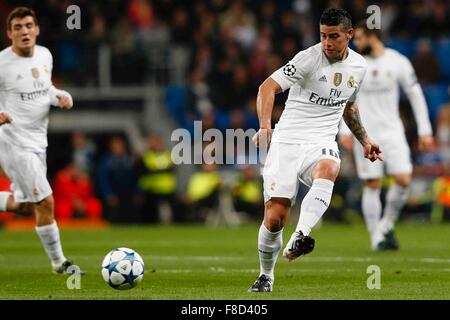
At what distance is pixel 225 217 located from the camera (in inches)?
835

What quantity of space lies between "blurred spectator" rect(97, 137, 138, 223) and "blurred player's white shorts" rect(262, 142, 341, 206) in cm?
1270

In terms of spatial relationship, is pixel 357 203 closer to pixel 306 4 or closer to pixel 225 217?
pixel 225 217

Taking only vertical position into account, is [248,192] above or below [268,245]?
below

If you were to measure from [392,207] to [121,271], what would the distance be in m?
5.64

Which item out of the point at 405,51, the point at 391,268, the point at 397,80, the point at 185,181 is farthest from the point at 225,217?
the point at 391,268

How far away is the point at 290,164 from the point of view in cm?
902

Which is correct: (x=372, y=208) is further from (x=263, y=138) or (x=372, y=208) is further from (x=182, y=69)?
(x=182, y=69)

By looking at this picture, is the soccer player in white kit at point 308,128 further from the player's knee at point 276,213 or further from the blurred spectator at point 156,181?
the blurred spectator at point 156,181

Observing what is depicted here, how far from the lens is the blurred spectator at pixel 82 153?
872 inches

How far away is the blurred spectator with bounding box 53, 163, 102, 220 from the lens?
20953 mm

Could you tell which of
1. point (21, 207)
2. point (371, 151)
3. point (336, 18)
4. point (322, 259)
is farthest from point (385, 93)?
point (336, 18)

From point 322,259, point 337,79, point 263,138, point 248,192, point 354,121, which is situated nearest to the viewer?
point 263,138

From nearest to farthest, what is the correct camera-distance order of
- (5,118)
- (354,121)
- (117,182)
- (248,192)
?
(354,121), (5,118), (248,192), (117,182)
